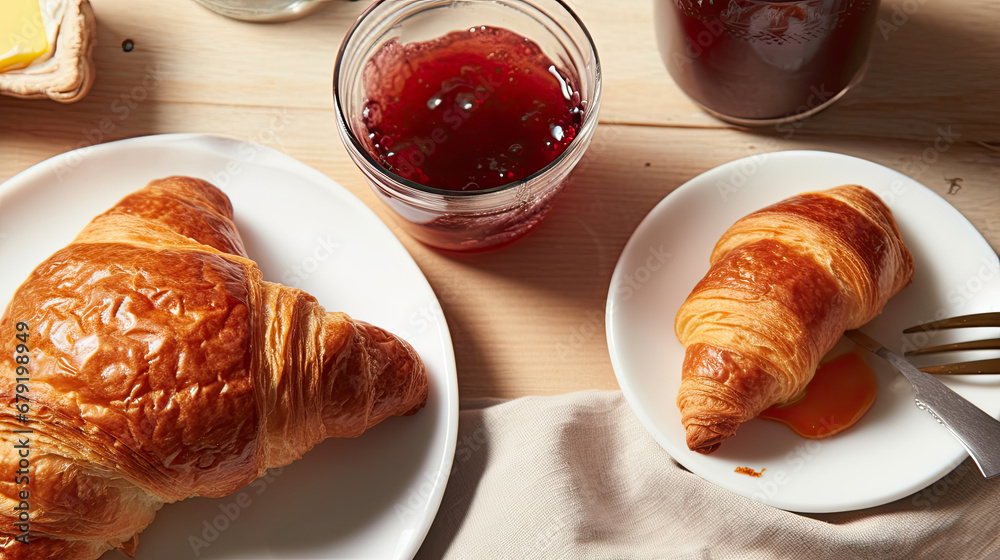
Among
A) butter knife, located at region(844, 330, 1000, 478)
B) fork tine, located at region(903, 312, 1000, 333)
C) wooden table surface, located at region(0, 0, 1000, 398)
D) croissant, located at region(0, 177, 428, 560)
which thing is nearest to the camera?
croissant, located at region(0, 177, 428, 560)

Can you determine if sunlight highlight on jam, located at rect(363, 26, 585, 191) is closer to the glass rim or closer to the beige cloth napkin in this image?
the glass rim

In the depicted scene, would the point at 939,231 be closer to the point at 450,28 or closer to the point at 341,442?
the point at 450,28

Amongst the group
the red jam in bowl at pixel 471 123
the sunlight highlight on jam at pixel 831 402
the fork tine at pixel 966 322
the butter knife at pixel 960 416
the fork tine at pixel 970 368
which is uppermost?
the red jam in bowl at pixel 471 123

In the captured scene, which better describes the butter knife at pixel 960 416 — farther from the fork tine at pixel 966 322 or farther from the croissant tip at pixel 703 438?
the croissant tip at pixel 703 438

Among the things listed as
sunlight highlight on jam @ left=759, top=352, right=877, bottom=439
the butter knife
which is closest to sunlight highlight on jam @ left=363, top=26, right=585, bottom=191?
sunlight highlight on jam @ left=759, top=352, right=877, bottom=439

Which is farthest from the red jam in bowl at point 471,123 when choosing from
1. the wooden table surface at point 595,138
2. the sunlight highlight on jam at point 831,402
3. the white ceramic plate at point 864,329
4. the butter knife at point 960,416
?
the butter knife at point 960,416

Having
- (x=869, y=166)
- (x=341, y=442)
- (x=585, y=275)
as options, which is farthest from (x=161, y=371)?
(x=869, y=166)
